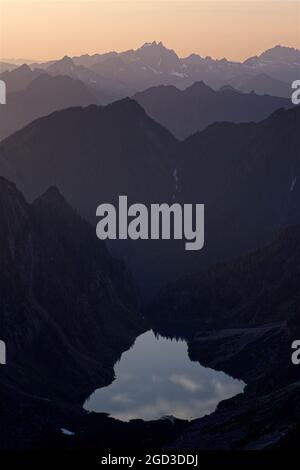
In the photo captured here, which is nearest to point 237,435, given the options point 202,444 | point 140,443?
point 202,444

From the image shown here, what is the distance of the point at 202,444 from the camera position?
185000 millimetres
